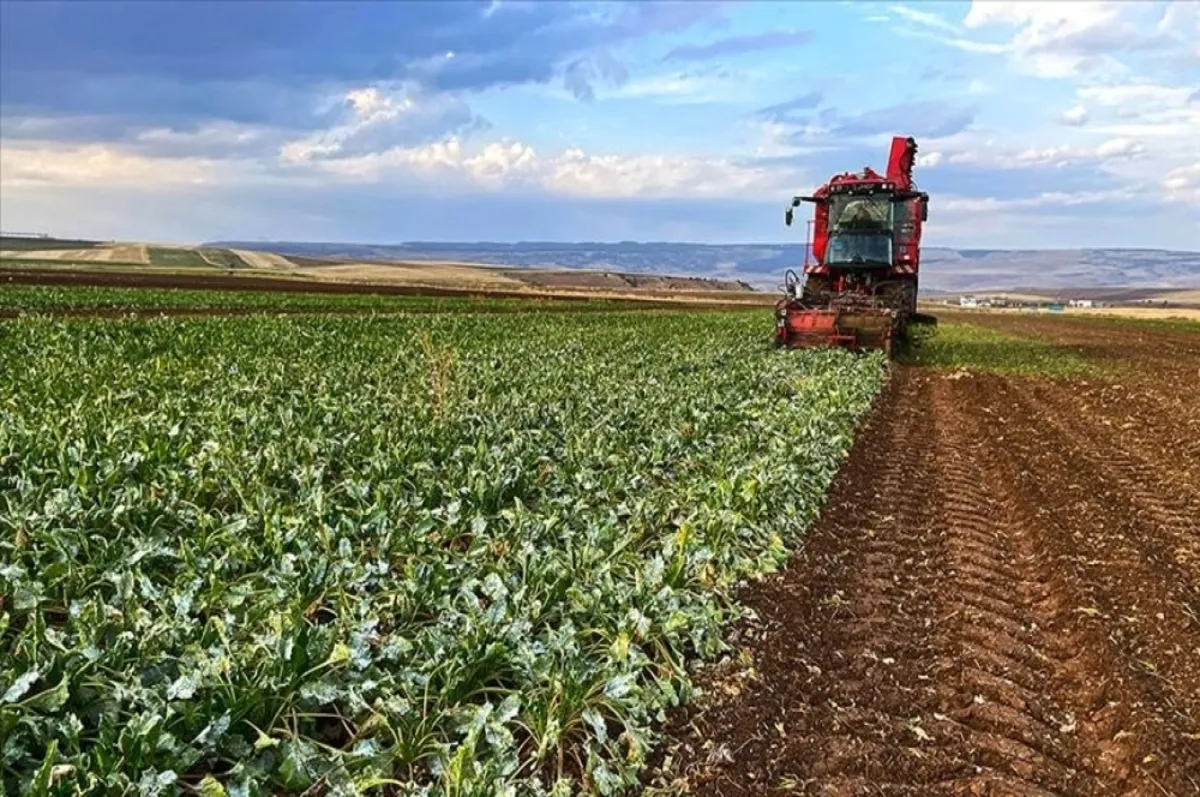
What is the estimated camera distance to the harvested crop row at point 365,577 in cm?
345

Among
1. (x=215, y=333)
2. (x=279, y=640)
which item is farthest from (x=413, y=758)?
(x=215, y=333)

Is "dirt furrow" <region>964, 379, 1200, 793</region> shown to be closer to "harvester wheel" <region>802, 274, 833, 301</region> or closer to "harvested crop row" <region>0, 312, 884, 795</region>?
"harvested crop row" <region>0, 312, 884, 795</region>

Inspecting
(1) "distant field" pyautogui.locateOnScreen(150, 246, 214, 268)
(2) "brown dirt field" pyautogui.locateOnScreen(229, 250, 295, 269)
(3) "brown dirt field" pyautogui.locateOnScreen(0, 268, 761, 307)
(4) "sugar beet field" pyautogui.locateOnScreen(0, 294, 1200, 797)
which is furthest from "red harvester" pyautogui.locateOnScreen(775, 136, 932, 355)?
(2) "brown dirt field" pyautogui.locateOnScreen(229, 250, 295, 269)

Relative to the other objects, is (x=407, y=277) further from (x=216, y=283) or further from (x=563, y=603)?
(x=563, y=603)

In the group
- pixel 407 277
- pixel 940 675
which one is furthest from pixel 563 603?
pixel 407 277

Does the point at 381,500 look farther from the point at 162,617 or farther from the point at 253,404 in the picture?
the point at 253,404

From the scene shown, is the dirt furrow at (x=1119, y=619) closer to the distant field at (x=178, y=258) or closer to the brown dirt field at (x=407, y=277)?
the brown dirt field at (x=407, y=277)

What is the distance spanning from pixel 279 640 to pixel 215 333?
58.8 ft

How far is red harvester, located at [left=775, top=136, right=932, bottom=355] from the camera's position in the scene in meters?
20.8

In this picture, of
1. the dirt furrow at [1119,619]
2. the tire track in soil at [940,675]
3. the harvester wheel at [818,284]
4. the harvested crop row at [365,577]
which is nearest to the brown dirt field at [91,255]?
the harvester wheel at [818,284]

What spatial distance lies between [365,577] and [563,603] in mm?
991

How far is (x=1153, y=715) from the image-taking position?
458 centimetres

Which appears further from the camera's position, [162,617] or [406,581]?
[406,581]

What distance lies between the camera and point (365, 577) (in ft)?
15.5
